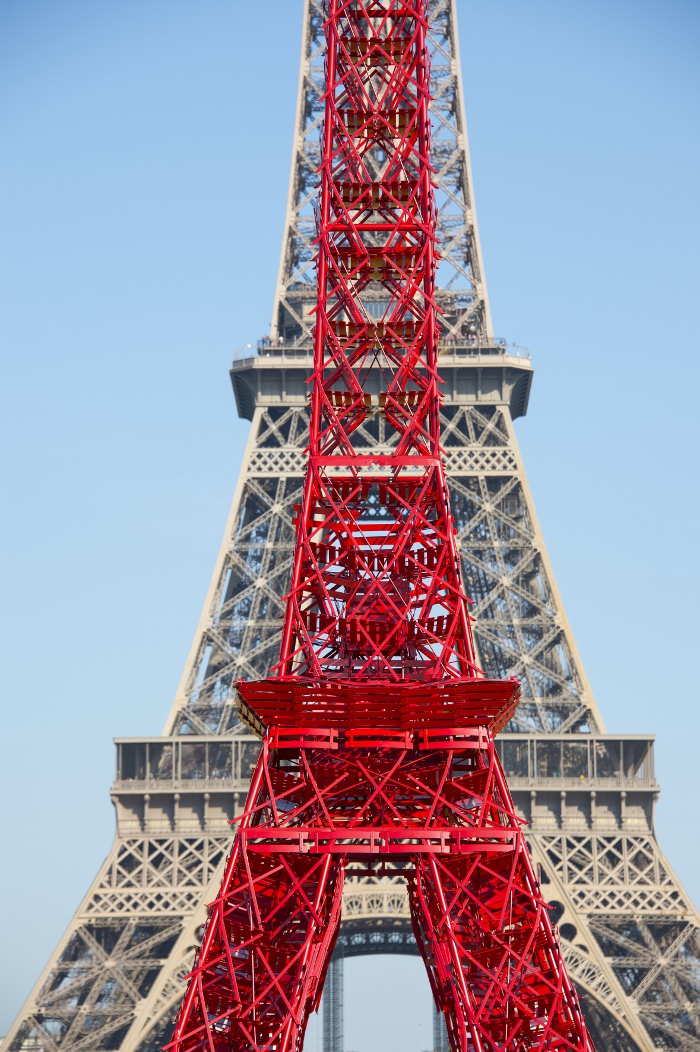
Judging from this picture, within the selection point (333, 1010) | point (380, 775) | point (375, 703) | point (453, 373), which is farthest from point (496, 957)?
point (333, 1010)

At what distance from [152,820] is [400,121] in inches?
1425

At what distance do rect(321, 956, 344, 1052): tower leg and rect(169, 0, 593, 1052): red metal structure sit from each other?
6422 cm

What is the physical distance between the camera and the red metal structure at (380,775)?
49781 millimetres

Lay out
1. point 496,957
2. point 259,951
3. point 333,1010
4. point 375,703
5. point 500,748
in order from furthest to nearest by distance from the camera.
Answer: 1. point 333,1010
2. point 500,748
3. point 496,957
4. point 375,703
5. point 259,951

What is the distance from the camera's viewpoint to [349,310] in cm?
5756

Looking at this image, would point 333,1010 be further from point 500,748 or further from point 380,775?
point 380,775

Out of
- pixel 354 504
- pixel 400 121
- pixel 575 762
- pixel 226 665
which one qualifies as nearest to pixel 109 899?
pixel 226 665

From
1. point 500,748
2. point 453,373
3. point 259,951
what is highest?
point 453,373

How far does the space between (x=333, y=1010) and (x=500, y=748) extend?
40292 mm

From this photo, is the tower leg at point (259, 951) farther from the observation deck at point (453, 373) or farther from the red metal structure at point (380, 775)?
the observation deck at point (453, 373)

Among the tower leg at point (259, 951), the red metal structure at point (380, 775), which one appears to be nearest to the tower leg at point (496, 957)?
the red metal structure at point (380, 775)

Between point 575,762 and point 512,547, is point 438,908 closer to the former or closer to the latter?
point 575,762

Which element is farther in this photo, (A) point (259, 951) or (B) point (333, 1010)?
(B) point (333, 1010)

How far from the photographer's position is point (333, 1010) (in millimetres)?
121062
